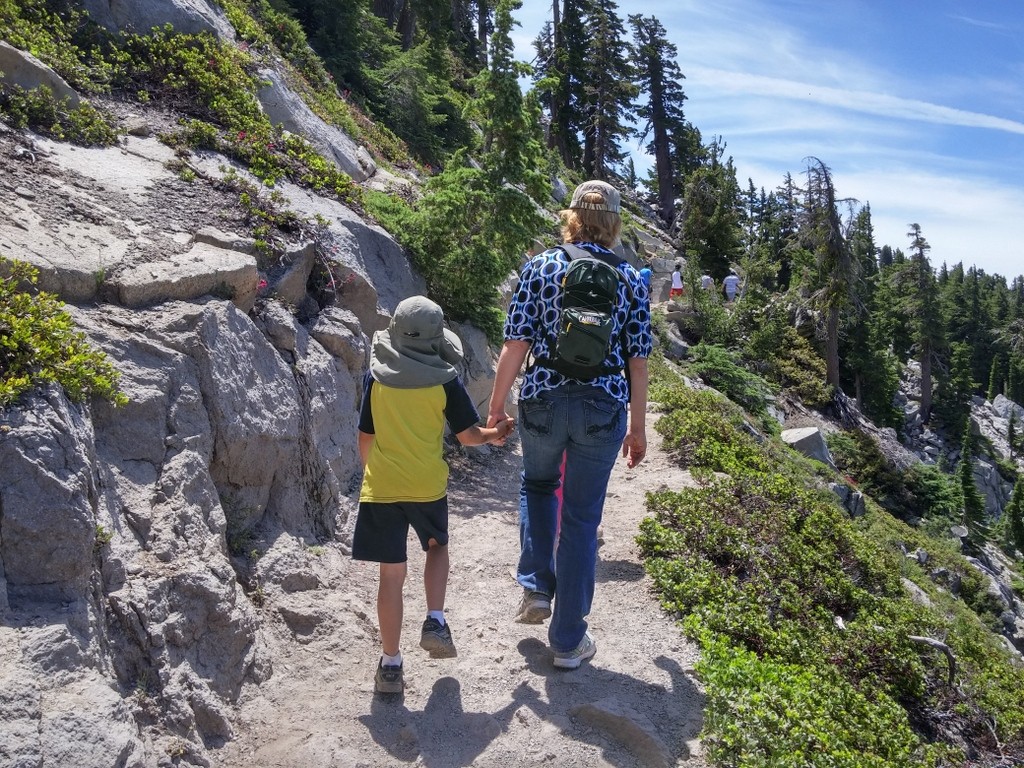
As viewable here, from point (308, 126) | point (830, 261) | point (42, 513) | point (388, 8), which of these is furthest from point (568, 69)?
point (42, 513)

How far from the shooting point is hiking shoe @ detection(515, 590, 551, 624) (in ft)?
13.7

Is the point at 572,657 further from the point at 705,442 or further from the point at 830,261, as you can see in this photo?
the point at 830,261

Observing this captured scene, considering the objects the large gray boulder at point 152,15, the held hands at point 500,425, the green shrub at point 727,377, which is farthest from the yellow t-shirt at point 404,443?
the green shrub at point 727,377

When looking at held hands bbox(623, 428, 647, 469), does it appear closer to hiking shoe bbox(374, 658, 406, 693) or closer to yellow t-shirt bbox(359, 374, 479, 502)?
yellow t-shirt bbox(359, 374, 479, 502)

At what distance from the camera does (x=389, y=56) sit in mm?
19766

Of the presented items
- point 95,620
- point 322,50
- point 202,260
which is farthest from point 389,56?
point 95,620

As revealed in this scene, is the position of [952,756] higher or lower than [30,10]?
lower

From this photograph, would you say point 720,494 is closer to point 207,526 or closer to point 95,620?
point 207,526

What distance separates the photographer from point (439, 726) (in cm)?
369

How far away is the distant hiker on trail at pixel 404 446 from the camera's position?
148 inches

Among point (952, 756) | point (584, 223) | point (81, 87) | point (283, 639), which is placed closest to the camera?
point (584, 223)

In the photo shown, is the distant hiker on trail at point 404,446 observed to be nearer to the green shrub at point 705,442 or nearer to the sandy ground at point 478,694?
the sandy ground at point 478,694

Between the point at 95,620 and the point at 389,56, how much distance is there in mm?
19041

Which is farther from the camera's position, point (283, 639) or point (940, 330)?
point (940, 330)
